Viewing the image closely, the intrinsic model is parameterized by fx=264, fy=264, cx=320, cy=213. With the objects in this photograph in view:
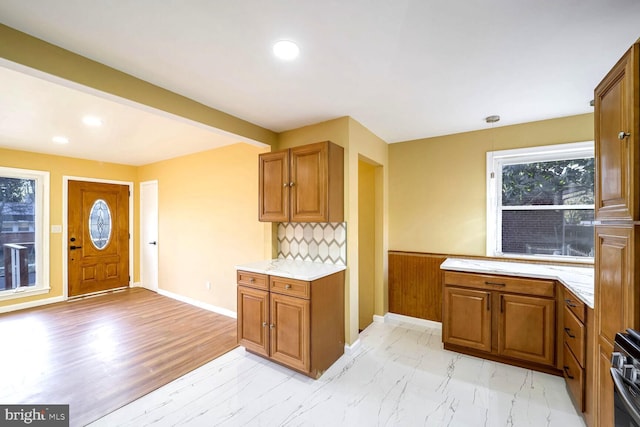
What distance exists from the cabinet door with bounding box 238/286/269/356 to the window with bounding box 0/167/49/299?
416 cm

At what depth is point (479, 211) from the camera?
10.4 feet

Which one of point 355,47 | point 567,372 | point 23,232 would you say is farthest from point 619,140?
point 23,232

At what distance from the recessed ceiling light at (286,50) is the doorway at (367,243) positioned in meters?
2.08

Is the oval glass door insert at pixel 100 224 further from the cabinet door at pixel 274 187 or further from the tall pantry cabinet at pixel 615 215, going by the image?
the tall pantry cabinet at pixel 615 215

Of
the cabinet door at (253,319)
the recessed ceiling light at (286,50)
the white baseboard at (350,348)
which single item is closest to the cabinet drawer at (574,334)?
the white baseboard at (350,348)

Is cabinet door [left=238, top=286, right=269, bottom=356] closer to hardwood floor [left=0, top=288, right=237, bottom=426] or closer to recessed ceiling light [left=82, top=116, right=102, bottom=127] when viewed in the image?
hardwood floor [left=0, top=288, right=237, bottom=426]

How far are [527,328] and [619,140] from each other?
182 centimetres

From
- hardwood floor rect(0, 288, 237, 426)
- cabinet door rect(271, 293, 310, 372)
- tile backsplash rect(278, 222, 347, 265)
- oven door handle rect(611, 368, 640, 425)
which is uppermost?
tile backsplash rect(278, 222, 347, 265)

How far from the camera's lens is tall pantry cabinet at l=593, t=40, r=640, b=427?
1.14 m

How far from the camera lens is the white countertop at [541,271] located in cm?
195

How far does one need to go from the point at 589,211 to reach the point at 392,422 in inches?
110

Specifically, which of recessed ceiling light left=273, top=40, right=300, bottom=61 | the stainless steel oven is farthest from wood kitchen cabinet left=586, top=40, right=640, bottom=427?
recessed ceiling light left=273, top=40, right=300, bottom=61

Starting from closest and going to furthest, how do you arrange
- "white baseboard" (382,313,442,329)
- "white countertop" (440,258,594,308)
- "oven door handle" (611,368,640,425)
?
"oven door handle" (611,368,640,425) < "white countertop" (440,258,594,308) < "white baseboard" (382,313,442,329)

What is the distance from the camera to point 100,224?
514 cm
